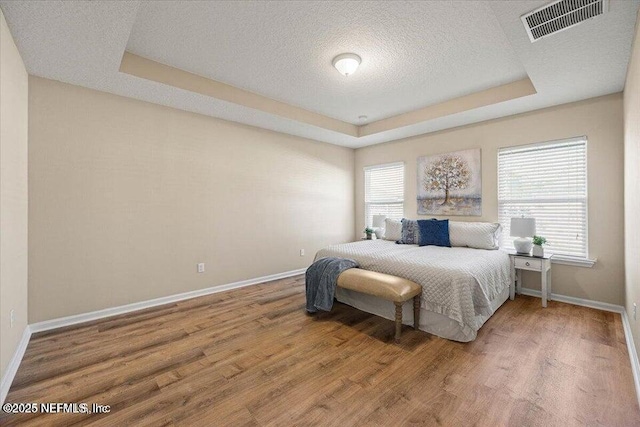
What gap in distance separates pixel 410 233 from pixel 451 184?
1078 mm

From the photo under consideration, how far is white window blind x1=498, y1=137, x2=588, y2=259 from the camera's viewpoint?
11.4 feet

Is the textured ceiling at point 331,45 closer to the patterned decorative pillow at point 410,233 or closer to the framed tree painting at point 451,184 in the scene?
the framed tree painting at point 451,184

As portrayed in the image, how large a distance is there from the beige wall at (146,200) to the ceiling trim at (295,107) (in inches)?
26.8

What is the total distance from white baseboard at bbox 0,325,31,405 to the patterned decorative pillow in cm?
426

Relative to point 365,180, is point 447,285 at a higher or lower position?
lower

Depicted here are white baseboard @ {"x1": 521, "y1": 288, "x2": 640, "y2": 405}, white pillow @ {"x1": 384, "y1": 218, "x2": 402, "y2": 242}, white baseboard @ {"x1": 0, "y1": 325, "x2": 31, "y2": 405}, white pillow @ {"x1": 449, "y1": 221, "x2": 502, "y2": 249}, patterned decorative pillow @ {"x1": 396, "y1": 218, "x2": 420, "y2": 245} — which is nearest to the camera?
white baseboard @ {"x1": 0, "y1": 325, "x2": 31, "y2": 405}

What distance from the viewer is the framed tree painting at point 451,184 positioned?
4.34 m

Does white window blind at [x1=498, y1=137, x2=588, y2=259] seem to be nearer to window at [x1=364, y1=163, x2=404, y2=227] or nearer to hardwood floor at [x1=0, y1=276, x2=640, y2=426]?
hardwood floor at [x1=0, y1=276, x2=640, y2=426]

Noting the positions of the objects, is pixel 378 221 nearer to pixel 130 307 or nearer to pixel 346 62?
pixel 346 62

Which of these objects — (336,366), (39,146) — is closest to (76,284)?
(39,146)

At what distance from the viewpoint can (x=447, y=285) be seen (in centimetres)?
260

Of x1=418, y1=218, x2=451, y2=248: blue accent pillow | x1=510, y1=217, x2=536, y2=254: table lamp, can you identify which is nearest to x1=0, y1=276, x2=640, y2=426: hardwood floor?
x1=510, y1=217, x2=536, y2=254: table lamp

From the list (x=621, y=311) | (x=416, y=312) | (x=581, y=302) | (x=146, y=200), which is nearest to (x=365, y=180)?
(x=416, y=312)

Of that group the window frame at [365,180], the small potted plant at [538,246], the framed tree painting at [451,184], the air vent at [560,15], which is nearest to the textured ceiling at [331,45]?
the air vent at [560,15]
